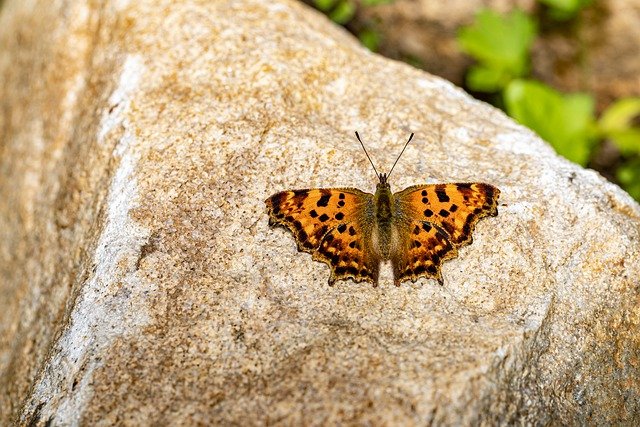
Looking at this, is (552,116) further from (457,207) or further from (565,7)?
(457,207)

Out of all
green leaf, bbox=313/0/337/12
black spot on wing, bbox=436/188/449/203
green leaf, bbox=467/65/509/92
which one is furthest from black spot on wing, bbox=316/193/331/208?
green leaf, bbox=313/0/337/12

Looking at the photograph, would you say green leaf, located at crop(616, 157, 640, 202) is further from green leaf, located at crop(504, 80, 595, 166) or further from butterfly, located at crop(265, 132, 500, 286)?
butterfly, located at crop(265, 132, 500, 286)

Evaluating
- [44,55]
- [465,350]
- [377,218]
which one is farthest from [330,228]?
[44,55]

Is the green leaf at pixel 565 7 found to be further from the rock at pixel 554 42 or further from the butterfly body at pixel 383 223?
the butterfly body at pixel 383 223

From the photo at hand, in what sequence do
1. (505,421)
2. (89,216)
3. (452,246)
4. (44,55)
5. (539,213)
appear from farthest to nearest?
(44,55), (89,216), (539,213), (452,246), (505,421)

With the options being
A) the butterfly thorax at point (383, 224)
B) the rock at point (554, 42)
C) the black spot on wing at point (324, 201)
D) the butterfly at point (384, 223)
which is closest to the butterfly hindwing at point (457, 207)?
the butterfly at point (384, 223)

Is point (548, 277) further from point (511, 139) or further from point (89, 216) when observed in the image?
A: point (89, 216)

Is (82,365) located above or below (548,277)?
below

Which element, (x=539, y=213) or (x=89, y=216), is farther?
(x=89, y=216)

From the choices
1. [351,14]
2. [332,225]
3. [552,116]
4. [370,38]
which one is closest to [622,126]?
[552,116]
